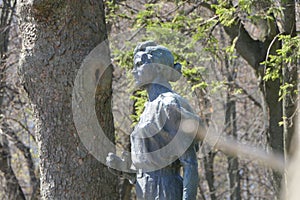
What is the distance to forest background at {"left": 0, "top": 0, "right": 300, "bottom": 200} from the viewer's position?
6199 mm

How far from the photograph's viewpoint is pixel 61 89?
20.7 feet

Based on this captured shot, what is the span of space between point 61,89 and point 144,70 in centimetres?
180

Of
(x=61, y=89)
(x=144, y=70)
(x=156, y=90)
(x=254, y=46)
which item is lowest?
(x=156, y=90)

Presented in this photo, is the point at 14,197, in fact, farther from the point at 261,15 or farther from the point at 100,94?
the point at 100,94

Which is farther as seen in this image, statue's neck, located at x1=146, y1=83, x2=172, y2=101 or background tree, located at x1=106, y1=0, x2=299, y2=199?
background tree, located at x1=106, y1=0, x2=299, y2=199

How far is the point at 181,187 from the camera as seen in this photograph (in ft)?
15.1

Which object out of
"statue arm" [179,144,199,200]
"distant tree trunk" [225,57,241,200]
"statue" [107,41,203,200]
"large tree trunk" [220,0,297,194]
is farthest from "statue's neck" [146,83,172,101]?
"distant tree trunk" [225,57,241,200]

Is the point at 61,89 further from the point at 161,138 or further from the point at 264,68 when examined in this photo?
the point at 264,68

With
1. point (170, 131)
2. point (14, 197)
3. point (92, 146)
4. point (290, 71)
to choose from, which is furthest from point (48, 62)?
point (14, 197)

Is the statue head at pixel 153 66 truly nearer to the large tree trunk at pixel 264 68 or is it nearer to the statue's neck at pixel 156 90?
the statue's neck at pixel 156 90

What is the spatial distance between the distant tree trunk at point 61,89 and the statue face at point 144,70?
166 centimetres

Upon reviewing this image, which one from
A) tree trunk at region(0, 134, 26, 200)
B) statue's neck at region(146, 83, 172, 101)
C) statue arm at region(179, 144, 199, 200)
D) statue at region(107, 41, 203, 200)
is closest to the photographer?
statue arm at region(179, 144, 199, 200)

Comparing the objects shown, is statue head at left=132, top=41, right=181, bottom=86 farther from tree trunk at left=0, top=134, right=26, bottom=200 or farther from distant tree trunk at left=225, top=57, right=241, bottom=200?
distant tree trunk at left=225, top=57, right=241, bottom=200

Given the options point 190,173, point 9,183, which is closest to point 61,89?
point 190,173
